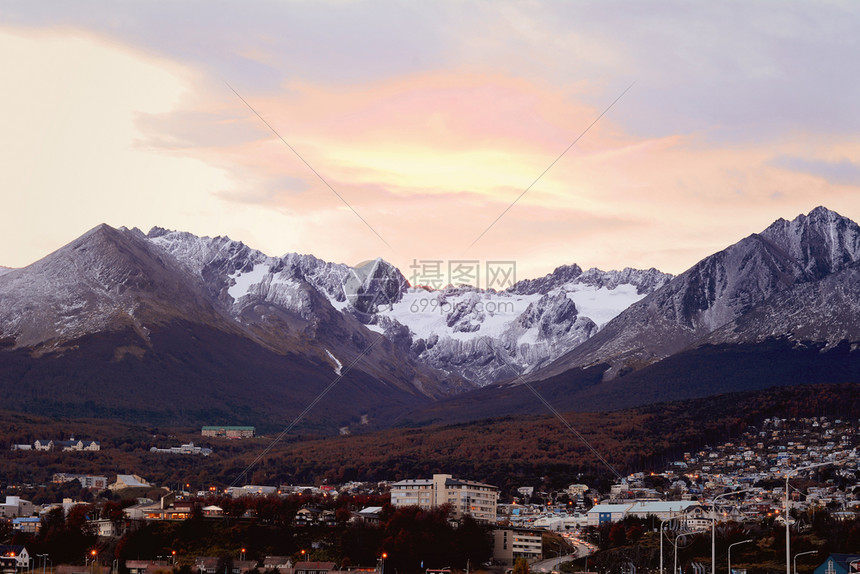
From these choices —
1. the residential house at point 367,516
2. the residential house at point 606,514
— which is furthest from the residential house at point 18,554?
the residential house at point 606,514

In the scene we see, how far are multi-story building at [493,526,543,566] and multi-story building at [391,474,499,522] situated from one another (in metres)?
14.6

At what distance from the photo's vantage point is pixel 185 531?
145m

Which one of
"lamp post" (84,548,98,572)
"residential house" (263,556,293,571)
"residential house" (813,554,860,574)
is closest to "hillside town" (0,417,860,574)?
"residential house" (263,556,293,571)

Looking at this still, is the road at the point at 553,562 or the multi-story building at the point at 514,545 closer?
the road at the point at 553,562

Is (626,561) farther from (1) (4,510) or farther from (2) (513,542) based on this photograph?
(1) (4,510)

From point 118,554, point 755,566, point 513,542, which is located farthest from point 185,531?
point 755,566

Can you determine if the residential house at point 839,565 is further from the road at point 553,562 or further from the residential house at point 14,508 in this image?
the residential house at point 14,508

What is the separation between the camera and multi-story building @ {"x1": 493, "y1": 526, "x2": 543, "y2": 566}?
148 m

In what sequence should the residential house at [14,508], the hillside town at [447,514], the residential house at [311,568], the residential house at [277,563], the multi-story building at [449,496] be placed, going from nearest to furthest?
the residential house at [311,568] → the residential house at [277,563] → the hillside town at [447,514] → the multi-story building at [449,496] → the residential house at [14,508]

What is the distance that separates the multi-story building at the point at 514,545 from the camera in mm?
148500

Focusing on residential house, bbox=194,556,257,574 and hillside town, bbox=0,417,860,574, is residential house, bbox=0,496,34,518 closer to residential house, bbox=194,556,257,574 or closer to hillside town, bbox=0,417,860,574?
hillside town, bbox=0,417,860,574

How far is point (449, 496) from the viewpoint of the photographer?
565 feet

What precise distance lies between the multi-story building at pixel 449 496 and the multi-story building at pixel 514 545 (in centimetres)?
1460

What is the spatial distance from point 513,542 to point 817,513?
33234mm
